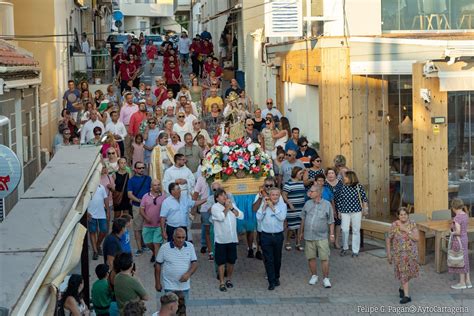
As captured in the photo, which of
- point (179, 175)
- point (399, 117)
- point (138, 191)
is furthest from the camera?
point (399, 117)

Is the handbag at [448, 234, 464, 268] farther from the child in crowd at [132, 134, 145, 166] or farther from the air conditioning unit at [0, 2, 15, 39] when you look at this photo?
the air conditioning unit at [0, 2, 15, 39]

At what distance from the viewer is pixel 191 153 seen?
16.8 m

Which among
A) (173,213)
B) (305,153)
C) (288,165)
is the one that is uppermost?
(305,153)

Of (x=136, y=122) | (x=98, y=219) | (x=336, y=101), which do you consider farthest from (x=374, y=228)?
(x=136, y=122)

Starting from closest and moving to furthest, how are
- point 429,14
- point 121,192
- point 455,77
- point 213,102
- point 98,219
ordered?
point 98,219 → point 455,77 → point 121,192 → point 429,14 → point 213,102

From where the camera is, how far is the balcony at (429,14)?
55.3ft

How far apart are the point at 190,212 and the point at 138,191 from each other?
1.33 meters

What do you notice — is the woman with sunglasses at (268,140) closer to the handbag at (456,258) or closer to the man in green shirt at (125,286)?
the handbag at (456,258)

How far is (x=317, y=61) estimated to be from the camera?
1778 cm

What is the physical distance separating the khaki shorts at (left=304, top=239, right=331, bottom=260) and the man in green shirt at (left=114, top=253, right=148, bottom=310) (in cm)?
400

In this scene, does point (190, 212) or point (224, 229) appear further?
point (190, 212)

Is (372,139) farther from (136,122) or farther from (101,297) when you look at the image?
(101,297)

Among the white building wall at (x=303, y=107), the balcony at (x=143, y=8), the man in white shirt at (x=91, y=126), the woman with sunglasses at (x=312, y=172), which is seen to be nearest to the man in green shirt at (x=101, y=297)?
the woman with sunglasses at (x=312, y=172)

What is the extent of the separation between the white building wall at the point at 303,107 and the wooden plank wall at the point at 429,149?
4675 millimetres
